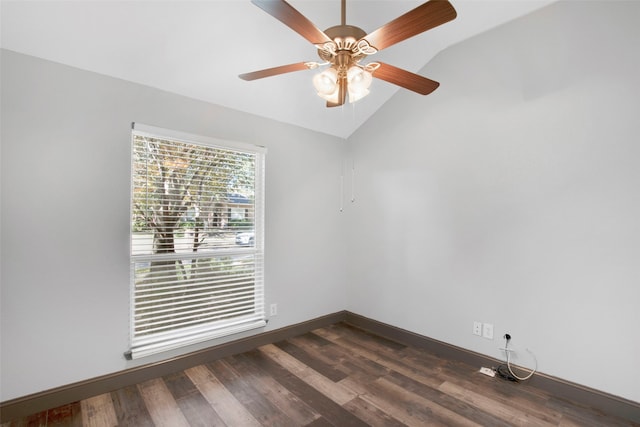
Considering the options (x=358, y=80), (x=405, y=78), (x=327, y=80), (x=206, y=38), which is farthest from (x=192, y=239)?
(x=405, y=78)

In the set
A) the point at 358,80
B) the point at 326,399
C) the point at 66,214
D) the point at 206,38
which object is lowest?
the point at 326,399

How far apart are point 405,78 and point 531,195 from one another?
147 centimetres

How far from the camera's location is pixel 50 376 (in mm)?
2016

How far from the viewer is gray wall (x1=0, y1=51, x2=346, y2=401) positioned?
1.92 m

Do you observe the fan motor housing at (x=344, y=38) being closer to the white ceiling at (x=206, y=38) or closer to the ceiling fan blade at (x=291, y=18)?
the ceiling fan blade at (x=291, y=18)

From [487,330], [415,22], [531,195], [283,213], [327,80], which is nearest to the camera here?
[415,22]

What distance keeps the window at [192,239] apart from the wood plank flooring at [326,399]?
37 cm

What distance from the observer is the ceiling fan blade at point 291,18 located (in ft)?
4.07

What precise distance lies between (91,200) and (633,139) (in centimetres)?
375

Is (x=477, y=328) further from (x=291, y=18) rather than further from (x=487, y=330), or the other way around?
(x=291, y=18)

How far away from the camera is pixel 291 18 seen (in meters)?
1.33

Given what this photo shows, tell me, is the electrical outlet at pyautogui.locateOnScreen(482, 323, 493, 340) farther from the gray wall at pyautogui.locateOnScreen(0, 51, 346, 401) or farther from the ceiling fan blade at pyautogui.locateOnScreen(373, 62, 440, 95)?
the gray wall at pyautogui.locateOnScreen(0, 51, 346, 401)

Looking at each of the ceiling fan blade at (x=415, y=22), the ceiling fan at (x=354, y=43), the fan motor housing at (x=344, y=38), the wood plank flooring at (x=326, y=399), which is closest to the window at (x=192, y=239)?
the wood plank flooring at (x=326, y=399)

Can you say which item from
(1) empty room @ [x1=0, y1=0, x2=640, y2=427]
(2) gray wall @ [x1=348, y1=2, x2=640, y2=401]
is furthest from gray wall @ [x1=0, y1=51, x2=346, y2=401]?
(2) gray wall @ [x1=348, y1=2, x2=640, y2=401]
